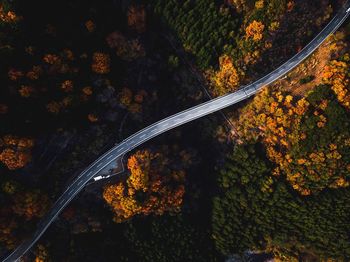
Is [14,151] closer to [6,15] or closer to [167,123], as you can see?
[6,15]

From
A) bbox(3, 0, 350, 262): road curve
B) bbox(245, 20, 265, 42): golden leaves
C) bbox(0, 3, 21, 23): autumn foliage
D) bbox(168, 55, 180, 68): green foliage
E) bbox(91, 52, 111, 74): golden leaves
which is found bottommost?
bbox(3, 0, 350, 262): road curve

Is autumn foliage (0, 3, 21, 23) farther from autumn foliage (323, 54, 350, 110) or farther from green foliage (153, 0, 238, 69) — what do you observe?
autumn foliage (323, 54, 350, 110)

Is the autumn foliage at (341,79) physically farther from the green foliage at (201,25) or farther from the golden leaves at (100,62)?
the golden leaves at (100,62)

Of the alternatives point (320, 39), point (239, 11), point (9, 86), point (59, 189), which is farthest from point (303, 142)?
point (9, 86)

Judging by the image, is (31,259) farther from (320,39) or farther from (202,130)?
(320,39)

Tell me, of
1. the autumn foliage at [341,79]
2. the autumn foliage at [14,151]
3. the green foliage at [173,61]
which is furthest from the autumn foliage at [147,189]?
the autumn foliage at [341,79]

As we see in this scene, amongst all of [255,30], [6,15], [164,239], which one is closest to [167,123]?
[255,30]

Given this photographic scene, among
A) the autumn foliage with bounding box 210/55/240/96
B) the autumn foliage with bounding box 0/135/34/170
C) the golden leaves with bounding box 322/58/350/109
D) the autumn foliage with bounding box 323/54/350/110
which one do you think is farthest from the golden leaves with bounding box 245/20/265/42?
the autumn foliage with bounding box 0/135/34/170
